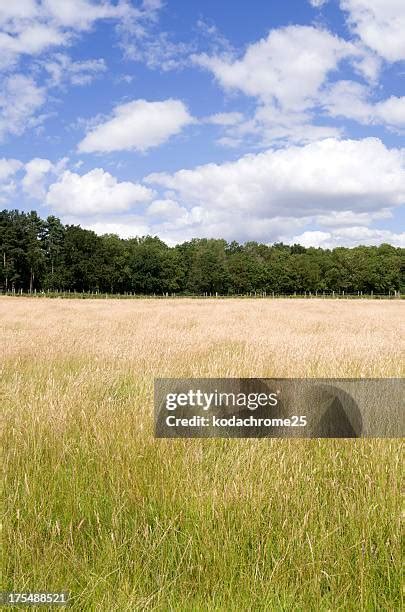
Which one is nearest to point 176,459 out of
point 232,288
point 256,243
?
point 232,288

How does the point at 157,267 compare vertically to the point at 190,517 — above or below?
above

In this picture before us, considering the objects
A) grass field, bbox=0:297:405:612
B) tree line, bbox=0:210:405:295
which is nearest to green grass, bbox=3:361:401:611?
grass field, bbox=0:297:405:612

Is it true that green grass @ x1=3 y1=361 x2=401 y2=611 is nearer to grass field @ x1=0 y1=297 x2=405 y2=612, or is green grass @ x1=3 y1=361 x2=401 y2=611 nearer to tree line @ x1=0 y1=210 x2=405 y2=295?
grass field @ x1=0 y1=297 x2=405 y2=612

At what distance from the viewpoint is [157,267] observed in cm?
10294

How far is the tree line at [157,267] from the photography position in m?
87.3

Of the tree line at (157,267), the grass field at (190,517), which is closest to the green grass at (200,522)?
the grass field at (190,517)

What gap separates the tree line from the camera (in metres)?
87.3

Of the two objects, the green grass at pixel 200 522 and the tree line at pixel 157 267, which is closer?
the green grass at pixel 200 522

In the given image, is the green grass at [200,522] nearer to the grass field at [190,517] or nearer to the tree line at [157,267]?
the grass field at [190,517]

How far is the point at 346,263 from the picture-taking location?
374 ft

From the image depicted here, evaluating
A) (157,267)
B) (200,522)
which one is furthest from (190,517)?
(157,267)

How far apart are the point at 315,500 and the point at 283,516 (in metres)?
0.29

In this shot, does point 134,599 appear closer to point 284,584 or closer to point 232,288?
point 284,584

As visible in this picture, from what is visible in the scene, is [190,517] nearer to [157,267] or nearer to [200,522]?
[200,522]
